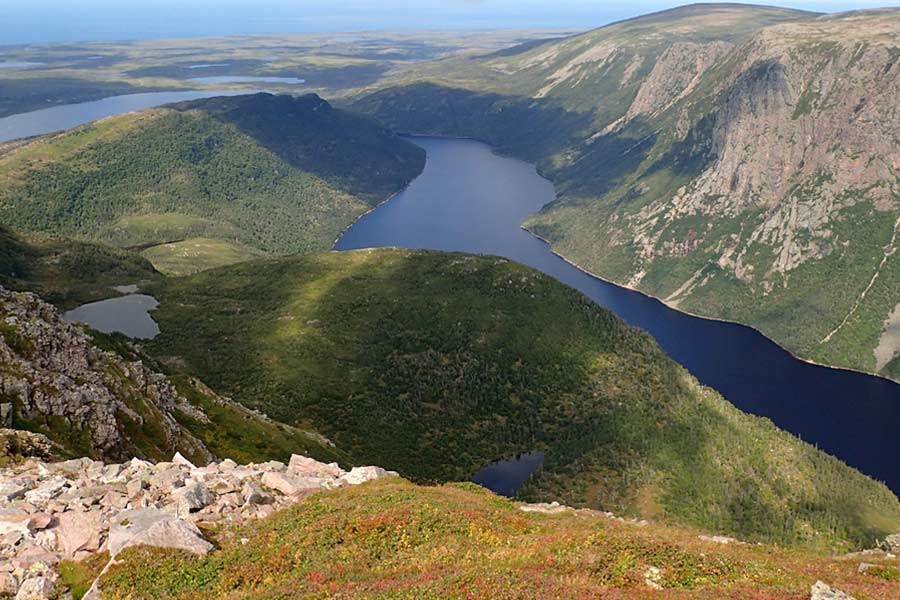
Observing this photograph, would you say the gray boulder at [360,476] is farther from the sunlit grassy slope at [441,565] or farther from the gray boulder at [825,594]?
the gray boulder at [825,594]

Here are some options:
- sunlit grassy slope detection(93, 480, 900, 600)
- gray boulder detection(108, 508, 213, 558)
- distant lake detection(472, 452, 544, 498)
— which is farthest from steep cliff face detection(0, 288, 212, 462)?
distant lake detection(472, 452, 544, 498)

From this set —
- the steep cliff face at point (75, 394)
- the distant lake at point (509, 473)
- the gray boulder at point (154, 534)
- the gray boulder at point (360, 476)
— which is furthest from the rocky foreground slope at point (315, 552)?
the distant lake at point (509, 473)

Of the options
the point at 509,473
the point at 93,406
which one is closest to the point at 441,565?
the point at 93,406

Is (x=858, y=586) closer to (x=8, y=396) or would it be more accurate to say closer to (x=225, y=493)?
(x=225, y=493)

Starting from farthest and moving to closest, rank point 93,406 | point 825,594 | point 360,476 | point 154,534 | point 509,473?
point 509,473 < point 93,406 < point 360,476 < point 154,534 < point 825,594

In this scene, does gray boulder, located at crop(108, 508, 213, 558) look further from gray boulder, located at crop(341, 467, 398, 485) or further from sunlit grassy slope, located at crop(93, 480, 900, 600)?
gray boulder, located at crop(341, 467, 398, 485)

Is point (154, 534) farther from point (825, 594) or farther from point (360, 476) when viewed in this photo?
point (825, 594)
